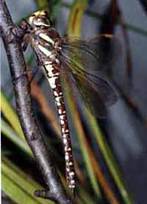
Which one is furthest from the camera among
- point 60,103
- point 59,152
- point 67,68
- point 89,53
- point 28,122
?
point 59,152

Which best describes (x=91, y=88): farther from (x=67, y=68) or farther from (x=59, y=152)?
(x=59, y=152)

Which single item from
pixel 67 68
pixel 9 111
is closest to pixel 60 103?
pixel 67 68

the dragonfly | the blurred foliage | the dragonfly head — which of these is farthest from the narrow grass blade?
the dragonfly head

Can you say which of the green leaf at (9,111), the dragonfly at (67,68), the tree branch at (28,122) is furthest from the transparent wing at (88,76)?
the tree branch at (28,122)

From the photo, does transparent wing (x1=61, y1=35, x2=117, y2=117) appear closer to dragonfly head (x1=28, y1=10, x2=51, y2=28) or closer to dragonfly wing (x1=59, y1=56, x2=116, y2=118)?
dragonfly wing (x1=59, y1=56, x2=116, y2=118)

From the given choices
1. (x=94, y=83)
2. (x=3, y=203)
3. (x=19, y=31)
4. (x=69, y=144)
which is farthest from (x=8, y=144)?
(x=19, y=31)
